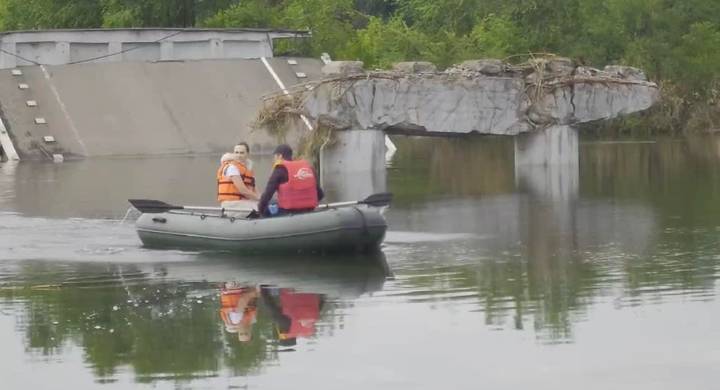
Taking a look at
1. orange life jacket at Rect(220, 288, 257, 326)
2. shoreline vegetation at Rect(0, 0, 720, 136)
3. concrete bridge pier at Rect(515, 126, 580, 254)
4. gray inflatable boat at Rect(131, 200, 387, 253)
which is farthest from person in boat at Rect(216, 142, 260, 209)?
shoreline vegetation at Rect(0, 0, 720, 136)

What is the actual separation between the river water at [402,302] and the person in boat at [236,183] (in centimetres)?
132

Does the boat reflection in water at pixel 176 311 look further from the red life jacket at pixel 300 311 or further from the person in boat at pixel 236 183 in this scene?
the person in boat at pixel 236 183

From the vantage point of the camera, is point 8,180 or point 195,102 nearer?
point 8,180

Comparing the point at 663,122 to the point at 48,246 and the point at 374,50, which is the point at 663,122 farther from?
the point at 48,246

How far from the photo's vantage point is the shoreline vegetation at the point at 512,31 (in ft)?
186

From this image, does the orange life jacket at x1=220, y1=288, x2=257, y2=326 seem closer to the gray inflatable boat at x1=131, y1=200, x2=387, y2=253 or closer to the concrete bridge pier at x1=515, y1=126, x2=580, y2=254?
the gray inflatable boat at x1=131, y1=200, x2=387, y2=253

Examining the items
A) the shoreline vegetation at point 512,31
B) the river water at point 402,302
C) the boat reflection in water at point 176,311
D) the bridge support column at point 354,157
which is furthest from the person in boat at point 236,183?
the shoreline vegetation at point 512,31

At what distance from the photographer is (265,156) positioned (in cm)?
4659

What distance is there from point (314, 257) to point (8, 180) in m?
18.5

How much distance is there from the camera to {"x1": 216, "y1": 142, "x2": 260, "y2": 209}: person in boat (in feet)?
74.1

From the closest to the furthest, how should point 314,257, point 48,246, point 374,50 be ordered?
point 314,257 < point 48,246 < point 374,50

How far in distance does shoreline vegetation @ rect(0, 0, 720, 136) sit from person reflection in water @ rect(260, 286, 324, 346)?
128 feet

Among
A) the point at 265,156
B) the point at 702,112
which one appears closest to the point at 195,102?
the point at 265,156

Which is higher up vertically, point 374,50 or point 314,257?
point 374,50
